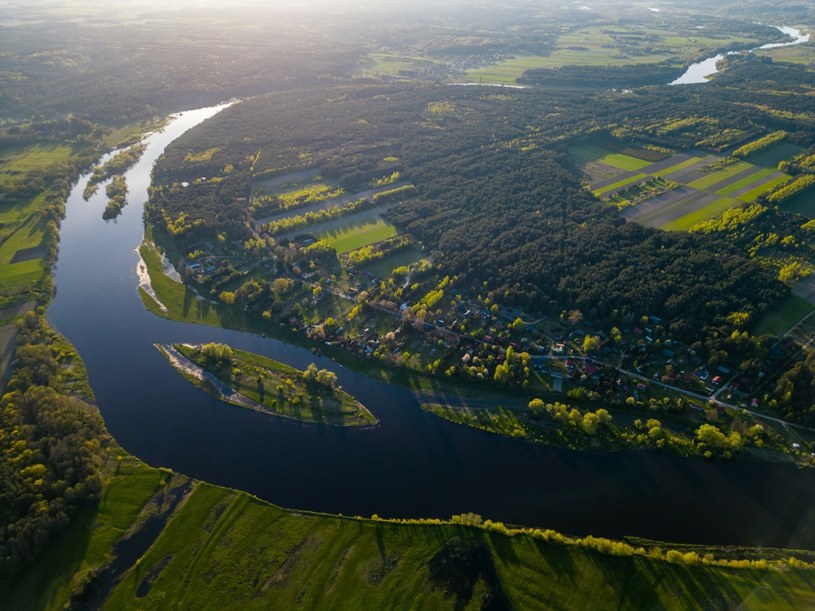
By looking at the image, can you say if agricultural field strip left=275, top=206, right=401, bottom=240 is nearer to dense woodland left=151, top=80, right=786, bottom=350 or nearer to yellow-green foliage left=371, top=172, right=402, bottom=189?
dense woodland left=151, top=80, right=786, bottom=350

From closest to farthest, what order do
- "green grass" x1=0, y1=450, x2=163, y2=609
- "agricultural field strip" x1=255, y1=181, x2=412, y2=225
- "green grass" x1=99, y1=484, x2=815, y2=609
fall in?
"green grass" x1=99, y1=484, x2=815, y2=609 → "green grass" x1=0, y1=450, x2=163, y2=609 → "agricultural field strip" x1=255, y1=181, x2=412, y2=225

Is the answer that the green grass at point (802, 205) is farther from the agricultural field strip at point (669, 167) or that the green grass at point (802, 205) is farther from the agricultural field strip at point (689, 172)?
the agricultural field strip at point (669, 167)

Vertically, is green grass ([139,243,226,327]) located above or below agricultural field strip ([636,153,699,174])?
below

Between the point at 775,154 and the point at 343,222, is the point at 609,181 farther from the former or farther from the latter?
the point at 343,222

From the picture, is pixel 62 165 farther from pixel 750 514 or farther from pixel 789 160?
pixel 789 160

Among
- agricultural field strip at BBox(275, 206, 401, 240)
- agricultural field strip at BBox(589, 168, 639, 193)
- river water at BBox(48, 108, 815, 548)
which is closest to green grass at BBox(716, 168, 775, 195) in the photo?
agricultural field strip at BBox(589, 168, 639, 193)

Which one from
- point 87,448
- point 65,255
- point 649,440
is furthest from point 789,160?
point 65,255
